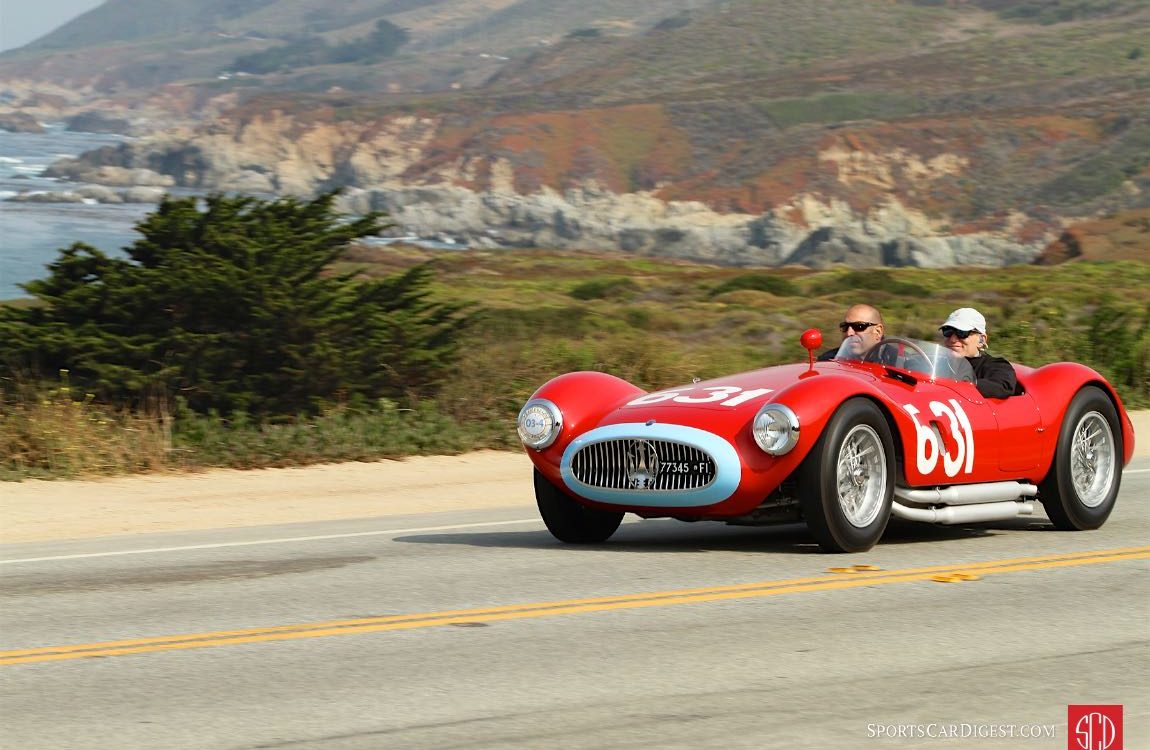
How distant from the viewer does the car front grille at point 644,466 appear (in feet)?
29.8

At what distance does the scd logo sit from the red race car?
3.18m

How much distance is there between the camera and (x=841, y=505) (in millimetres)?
9133

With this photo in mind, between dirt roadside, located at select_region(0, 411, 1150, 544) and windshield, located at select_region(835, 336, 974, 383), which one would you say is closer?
windshield, located at select_region(835, 336, 974, 383)

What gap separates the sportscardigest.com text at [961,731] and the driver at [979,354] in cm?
488

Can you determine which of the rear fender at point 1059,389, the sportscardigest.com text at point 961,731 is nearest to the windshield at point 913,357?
the rear fender at point 1059,389

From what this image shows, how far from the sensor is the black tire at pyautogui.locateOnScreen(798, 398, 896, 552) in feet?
29.3

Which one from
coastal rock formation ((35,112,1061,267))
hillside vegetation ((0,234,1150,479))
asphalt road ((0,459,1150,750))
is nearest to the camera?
asphalt road ((0,459,1150,750))

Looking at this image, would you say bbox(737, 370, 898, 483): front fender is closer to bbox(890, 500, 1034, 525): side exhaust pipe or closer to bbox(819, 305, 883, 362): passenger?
bbox(890, 500, 1034, 525): side exhaust pipe

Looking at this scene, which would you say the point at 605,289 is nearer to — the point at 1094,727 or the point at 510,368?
the point at 510,368

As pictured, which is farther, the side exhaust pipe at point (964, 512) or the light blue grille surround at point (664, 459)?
the side exhaust pipe at point (964, 512)

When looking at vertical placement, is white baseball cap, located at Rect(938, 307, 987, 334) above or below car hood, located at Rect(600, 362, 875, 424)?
above

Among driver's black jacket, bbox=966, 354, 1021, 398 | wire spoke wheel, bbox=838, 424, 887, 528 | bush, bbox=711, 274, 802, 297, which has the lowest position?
bush, bbox=711, 274, 802, 297

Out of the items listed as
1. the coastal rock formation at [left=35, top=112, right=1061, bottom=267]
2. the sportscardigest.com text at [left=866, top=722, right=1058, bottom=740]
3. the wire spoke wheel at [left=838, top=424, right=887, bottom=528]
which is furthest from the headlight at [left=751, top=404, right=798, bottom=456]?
the coastal rock formation at [left=35, top=112, right=1061, bottom=267]

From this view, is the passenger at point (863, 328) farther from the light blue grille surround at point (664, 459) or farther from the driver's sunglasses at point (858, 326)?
the light blue grille surround at point (664, 459)
